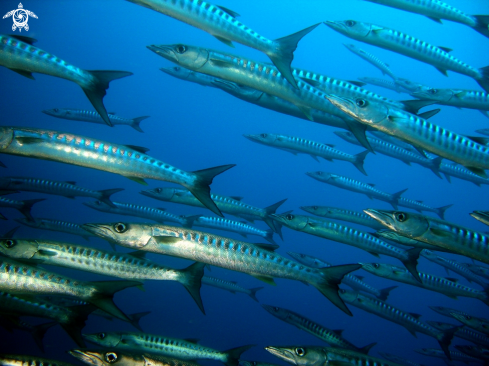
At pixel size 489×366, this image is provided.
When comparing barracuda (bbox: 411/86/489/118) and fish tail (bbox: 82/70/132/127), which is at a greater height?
barracuda (bbox: 411/86/489/118)

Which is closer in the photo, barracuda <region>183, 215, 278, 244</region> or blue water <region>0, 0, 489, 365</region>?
barracuda <region>183, 215, 278, 244</region>

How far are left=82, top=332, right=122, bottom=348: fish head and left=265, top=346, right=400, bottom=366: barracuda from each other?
8.17 feet

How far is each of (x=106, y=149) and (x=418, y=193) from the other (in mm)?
67059

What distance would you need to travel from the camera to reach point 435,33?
4422 centimetres

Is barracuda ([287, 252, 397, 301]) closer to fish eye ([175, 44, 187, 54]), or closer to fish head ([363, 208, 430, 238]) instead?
fish head ([363, 208, 430, 238])

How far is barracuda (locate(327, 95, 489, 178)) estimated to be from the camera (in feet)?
11.4

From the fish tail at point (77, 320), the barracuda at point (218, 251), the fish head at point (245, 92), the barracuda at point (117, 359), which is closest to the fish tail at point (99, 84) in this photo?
the barracuda at point (218, 251)

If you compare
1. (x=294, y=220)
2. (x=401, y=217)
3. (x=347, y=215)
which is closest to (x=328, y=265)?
(x=347, y=215)

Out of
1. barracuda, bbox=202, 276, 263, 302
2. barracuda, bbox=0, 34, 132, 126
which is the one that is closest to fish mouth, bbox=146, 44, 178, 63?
barracuda, bbox=0, 34, 132, 126

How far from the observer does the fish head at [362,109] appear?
347 cm

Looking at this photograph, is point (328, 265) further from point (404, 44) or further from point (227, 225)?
point (404, 44)

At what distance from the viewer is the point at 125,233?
3504mm

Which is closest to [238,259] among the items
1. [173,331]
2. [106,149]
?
[106,149]

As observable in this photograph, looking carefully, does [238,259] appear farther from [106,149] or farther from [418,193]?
[418,193]
